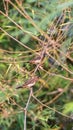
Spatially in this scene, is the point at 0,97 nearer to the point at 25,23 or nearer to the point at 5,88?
the point at 5,88

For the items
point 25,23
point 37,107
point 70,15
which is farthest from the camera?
point 25,23

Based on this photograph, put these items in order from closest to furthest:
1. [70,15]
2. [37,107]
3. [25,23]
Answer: [70,15], [37,107], [25,23]

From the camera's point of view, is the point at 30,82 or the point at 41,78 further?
the point at 41,78

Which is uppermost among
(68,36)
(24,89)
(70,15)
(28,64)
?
(70,15)

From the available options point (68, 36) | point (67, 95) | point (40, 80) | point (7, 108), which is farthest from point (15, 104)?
point (68, 36)

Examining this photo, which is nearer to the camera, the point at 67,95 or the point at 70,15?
the point at 70,15

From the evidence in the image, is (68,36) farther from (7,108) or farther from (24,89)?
Answer: (7,108)

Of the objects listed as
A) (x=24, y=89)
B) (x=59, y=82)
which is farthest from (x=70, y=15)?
(x=24, y=89)

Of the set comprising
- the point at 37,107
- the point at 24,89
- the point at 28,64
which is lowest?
the point at 37,107

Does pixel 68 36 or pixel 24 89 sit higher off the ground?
pixel 68 36
